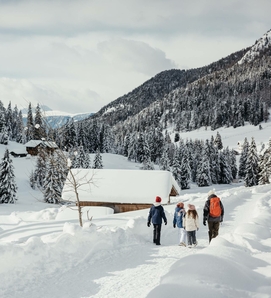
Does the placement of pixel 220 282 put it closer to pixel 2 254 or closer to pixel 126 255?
pixel 126 255

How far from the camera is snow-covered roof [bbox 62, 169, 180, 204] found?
2659 cm

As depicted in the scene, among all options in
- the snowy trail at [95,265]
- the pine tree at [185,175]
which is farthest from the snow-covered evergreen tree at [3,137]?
the snowy trail at [95,265]

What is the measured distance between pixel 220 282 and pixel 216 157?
76.7 meters

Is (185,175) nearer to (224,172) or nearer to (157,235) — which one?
(224,172)

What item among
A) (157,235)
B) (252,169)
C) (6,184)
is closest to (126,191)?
(157,235)

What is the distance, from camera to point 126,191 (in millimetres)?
27062

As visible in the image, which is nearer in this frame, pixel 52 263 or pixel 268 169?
pixel 52 263

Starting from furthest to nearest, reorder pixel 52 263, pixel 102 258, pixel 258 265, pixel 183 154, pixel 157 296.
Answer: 1. pixel 183 154
2. pixel 102 258
3. pixel 52 263
4. pixel 258 265
5. pixel 157 296

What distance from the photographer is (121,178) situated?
2850 centimetres

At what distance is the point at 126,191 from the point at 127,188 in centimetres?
34

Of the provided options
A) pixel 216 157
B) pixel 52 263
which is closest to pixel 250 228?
pixel 52 263

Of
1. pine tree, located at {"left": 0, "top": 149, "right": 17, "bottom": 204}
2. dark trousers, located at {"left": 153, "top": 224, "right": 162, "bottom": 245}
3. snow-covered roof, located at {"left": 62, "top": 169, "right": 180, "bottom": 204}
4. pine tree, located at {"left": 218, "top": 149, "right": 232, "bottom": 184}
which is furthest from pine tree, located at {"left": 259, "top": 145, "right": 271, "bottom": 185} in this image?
dark trousers, located at {"left": 153, "top": 224, "right": 162, "bottom": 245}

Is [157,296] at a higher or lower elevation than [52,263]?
higher

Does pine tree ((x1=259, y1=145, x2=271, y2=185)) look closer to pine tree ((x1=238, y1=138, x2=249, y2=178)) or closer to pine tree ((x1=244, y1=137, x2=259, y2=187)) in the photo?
pine tree ((x1=244, y1=137, x2=259, y2=187))
